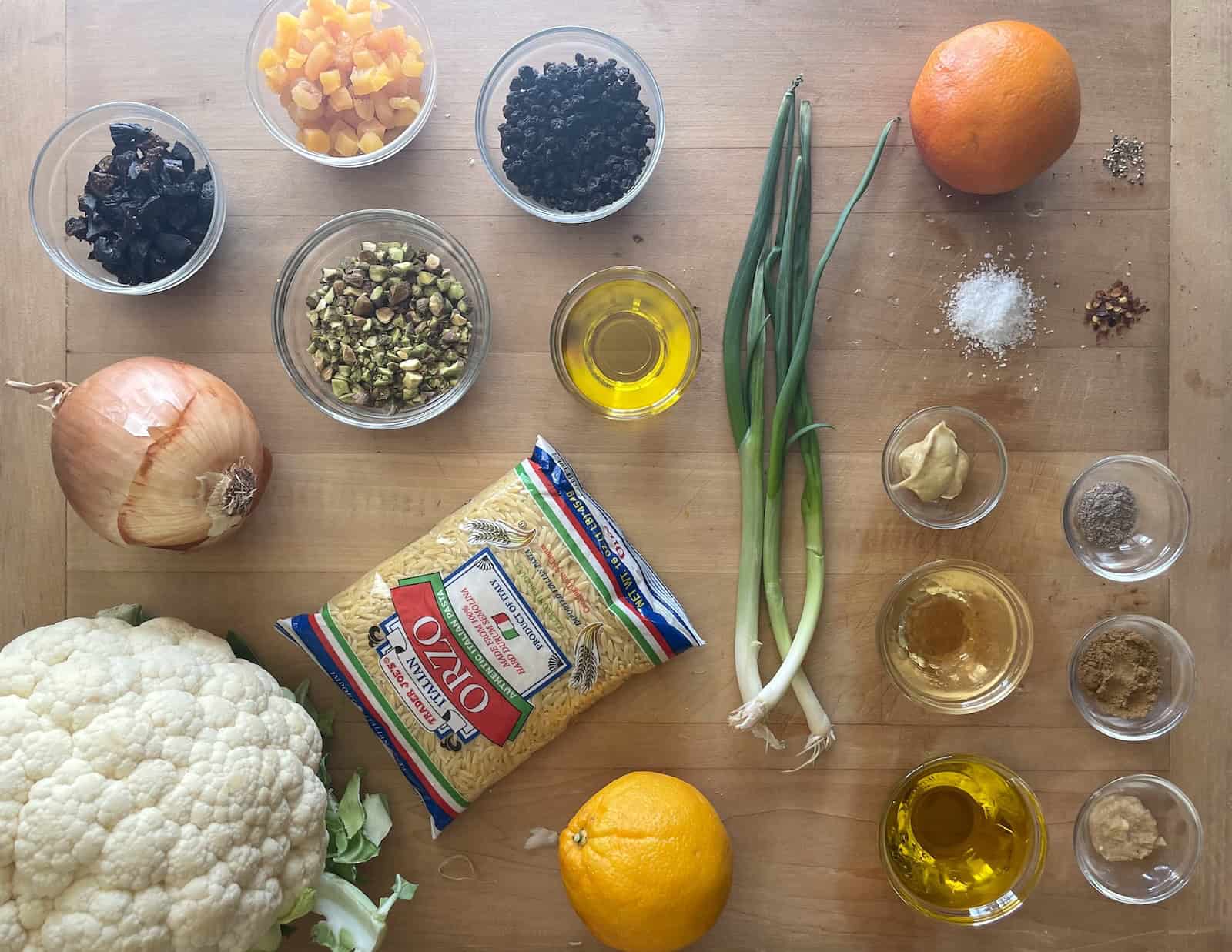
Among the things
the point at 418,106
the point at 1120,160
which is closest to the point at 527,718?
Result: the point at 418,106

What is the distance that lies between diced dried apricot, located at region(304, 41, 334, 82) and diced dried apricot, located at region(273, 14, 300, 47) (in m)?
0.03

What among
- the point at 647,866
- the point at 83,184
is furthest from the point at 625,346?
the point at 83,184

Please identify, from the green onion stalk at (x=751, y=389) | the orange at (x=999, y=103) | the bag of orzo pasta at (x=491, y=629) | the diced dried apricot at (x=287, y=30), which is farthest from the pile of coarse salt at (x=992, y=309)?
the diced dried apricot at (x=287, y=30)

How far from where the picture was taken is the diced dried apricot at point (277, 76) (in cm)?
112

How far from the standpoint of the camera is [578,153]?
112cm

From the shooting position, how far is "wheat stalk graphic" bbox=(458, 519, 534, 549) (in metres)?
1.12

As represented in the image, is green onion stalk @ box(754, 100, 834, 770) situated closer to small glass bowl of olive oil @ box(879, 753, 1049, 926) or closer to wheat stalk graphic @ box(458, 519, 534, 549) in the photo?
small glass bowl of olive oil @ box(879, 753, 1049, 926)

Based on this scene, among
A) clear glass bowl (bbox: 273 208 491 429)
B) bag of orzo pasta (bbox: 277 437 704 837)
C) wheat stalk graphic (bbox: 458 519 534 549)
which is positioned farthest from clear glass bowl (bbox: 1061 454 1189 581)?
clear glass bowl (bbox: 273 208 491 429)

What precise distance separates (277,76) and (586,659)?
0.83 meters

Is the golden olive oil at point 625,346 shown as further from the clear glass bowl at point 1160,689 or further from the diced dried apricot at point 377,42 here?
the clear glass bowl at point 1160,689

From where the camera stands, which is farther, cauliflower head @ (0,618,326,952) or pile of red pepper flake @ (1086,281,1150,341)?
pile of red pepper flake @ (1086,281,1150,341)

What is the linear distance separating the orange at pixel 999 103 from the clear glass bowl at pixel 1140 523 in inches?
15.6

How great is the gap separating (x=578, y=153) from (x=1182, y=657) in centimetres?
101

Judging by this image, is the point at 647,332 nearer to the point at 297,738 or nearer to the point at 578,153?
the point at 578,153
